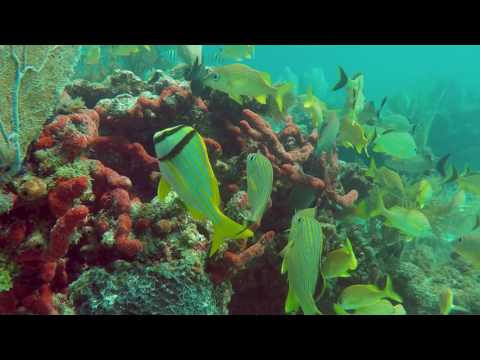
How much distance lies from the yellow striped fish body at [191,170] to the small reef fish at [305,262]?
0.64 meters

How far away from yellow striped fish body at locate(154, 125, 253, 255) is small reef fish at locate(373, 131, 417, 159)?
473 cm

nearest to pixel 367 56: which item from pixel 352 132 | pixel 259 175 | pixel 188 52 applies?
pixel 188 52

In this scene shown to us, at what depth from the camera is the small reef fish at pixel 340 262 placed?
3251 mm

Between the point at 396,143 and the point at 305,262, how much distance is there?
4.27 meters

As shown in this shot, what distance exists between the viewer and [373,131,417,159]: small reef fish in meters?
5.92

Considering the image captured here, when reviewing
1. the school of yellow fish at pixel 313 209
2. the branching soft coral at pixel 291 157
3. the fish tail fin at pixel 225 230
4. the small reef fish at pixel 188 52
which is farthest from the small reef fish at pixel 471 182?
the small reef fish at pixel 188 52

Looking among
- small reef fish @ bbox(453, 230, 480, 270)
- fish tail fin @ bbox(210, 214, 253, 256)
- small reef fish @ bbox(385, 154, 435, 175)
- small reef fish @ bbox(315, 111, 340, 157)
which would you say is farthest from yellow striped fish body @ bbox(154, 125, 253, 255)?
small reef fish @ bbox(385, 154, 435, 175)

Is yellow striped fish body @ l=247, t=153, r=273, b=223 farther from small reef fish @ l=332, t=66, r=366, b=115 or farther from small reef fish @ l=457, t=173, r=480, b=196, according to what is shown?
small reef fish @ l=457, t=173, r=480, b=196

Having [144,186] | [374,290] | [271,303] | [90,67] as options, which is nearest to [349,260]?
[374,290]

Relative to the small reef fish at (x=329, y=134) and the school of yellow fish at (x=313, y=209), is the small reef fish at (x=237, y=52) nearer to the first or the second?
the school of yellow fish at (x=313, y=209)

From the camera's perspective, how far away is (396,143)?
235 inches
